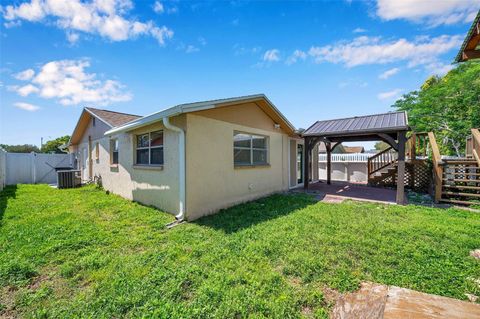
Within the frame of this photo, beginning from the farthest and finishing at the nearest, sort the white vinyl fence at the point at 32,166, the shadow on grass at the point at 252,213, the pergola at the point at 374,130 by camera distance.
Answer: the white vinyl fence at the point at 32,166 → the pergola at the point at 374,130 → the shadow on grass at the point at 252,213

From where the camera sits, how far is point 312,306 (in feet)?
7.75

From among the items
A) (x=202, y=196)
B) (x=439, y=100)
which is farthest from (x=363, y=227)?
(x=439, y=100)

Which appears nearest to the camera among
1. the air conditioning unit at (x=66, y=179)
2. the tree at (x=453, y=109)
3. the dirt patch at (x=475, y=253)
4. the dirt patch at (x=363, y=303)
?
the dirt patch at (x=363, y=303)

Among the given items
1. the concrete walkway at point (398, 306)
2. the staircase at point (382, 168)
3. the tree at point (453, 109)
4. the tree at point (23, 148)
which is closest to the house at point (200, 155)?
the concrete walkway at point (398, 306)

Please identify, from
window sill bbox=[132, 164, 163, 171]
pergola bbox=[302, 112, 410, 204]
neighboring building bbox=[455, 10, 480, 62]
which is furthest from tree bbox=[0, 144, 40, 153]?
neighboring building bbox=[455, 10, 480, 62]

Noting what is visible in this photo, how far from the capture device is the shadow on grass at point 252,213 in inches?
204

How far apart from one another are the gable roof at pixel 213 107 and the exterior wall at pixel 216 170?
0.40 meters

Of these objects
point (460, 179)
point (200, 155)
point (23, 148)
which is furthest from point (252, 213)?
point (23, 148)

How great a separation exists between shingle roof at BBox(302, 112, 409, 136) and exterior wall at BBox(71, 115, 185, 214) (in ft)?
20.2

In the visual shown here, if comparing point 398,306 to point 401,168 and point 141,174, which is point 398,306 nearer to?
point 401,168

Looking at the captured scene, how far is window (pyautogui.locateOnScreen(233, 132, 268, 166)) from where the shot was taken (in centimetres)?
749

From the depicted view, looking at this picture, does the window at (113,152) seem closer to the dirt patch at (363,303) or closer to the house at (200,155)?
the house at (200,155)

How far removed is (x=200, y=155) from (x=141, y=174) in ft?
9.15

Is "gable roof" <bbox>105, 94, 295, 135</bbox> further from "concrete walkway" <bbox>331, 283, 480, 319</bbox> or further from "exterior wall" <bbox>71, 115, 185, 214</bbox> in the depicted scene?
"concrete walkway" <bbox>331, 283, 480, 319</bbox>
